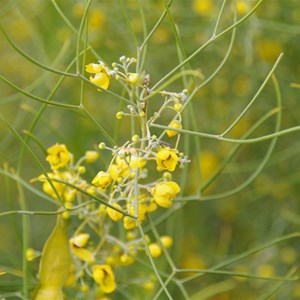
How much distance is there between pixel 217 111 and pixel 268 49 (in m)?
0.21

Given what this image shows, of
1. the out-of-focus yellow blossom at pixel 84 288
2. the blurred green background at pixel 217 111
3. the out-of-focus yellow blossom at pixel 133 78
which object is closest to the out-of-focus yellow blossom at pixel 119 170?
the out-of-focus yellow blossom at pixel 133 78

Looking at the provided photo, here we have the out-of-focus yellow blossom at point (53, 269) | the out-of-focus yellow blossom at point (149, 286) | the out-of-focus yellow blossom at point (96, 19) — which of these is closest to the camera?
the out-of-focus yellow blossom at point (53, 269)

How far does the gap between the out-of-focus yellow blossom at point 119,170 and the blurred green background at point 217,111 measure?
2.12ft

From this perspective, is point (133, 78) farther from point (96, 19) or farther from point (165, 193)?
point (96, 19)

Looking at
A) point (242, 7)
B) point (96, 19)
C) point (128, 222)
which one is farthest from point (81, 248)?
point (96, 19)

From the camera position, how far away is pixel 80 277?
104 cm

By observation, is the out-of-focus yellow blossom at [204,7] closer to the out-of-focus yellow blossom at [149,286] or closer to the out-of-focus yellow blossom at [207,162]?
the out-of-focus yellow blossom at [207,162]

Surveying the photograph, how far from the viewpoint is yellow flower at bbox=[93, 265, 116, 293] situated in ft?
3.19

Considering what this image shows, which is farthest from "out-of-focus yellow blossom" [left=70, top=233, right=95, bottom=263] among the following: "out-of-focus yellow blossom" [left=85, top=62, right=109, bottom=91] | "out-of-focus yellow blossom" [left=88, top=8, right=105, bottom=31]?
"out-of-focus yellow blossom" [left=88, top=8, right=105, bottom=31]

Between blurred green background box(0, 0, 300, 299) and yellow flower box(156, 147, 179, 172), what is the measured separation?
0.70 metres

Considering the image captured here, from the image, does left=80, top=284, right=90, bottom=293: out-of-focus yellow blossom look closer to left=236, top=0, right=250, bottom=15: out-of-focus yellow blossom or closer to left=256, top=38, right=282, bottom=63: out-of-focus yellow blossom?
left=236, top=0, right=250, bottom=15: out-of-focus yellow blossom

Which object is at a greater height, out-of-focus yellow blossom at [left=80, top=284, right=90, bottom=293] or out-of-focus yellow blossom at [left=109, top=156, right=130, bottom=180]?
out-of-focus yellow blossom at [left=109, top=156, right=130, bottom=180]

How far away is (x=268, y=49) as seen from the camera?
1718mm

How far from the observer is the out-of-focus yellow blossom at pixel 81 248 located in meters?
0.99
